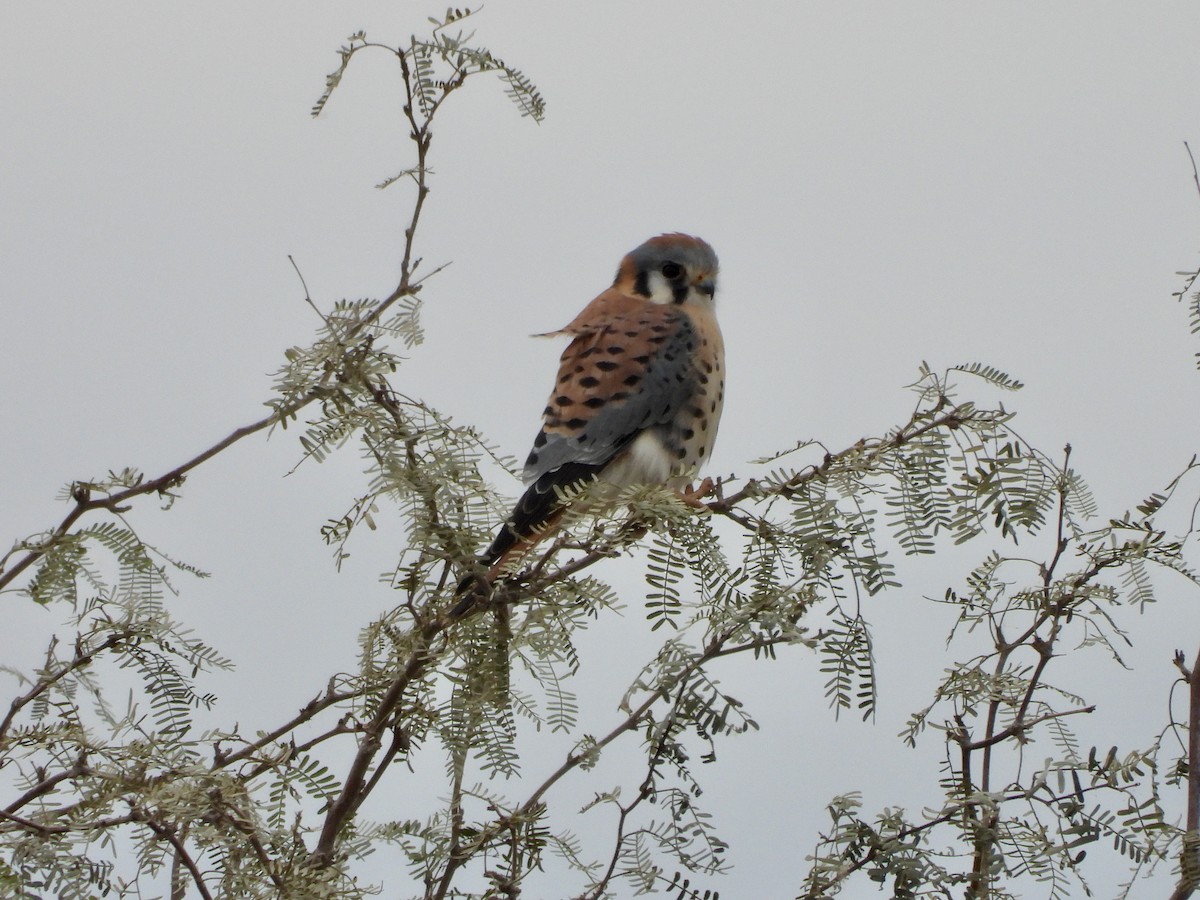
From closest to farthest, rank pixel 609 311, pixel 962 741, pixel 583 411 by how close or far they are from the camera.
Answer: pixel 962 741 < pixel 583 411 < pixel 609 311

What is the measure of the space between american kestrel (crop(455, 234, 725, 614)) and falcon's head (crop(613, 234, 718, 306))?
0.12 m

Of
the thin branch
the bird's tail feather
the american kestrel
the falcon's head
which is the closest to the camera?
the thin branch

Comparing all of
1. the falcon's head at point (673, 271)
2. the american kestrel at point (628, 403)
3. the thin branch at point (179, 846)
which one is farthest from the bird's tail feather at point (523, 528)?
the falcon's head at point (673, 271)

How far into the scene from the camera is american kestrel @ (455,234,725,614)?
3135 mm

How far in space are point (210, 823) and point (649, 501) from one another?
743mm

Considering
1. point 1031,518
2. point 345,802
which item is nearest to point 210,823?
point 345,802

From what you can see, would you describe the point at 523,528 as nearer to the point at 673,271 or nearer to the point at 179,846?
the point at 179,846

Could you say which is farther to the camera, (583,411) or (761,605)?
(583,411)

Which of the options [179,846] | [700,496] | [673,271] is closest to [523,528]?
[700,496]

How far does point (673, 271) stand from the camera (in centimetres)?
414

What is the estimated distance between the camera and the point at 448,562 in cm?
213

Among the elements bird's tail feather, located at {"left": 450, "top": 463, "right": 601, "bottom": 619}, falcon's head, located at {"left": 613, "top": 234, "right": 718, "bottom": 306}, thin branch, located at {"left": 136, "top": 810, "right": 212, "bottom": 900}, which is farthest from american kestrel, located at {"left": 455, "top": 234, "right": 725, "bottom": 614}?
thin branch, located at {"left": 136, "top": 810, "right": 212, "bottom": 900}

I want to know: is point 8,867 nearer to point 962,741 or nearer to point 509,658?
point 509,658

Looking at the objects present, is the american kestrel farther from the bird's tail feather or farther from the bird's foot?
the bird's foot
